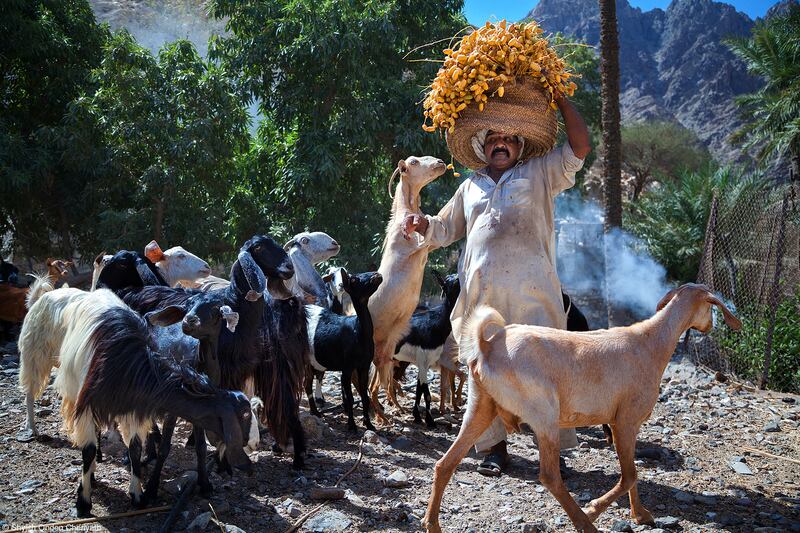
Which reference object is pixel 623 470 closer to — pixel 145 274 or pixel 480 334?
pixel 480 334

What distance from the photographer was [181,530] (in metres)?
4.30

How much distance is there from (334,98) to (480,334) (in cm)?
1059

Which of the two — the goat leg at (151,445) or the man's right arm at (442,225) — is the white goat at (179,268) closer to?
the goat leg at (151,445)

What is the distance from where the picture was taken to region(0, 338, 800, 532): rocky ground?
442 cm

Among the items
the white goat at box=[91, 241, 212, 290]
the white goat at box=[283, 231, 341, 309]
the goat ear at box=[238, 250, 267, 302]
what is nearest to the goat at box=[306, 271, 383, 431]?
the white goat at box=[283, 231, 341, 309]

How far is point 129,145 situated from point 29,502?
10617 millimetres

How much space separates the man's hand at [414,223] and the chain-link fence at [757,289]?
535 cm

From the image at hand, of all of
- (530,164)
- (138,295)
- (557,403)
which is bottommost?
(557,403)

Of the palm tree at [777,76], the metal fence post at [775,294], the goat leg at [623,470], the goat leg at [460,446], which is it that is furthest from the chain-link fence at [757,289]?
the palm tree at [777,76]

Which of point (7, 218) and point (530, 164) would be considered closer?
point (530, 164)

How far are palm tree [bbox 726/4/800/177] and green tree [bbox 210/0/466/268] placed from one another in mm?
12330

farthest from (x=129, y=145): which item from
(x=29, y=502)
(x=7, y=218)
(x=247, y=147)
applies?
(x=29, y=502)

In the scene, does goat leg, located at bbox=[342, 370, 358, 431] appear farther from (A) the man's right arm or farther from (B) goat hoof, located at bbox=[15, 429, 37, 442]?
(B) goat hoof, located at bbox=[15, 429, 37, 442]

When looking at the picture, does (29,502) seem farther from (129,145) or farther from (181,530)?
(129,145)
